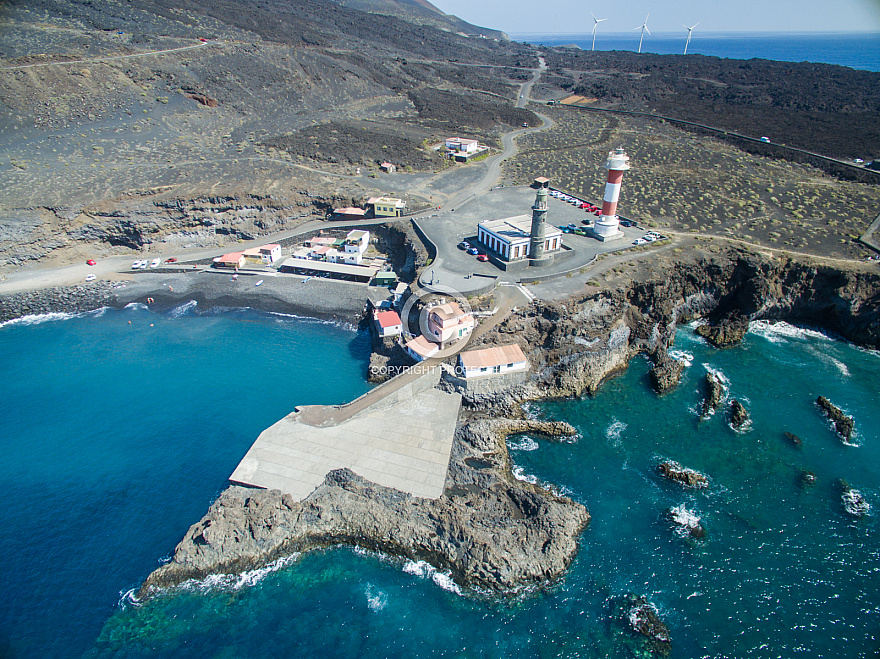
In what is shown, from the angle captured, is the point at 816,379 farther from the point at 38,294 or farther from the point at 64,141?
the point at 64,141

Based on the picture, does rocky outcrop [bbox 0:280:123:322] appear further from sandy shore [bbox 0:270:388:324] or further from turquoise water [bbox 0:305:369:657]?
turquoise water [bbox 0:305:369:657]

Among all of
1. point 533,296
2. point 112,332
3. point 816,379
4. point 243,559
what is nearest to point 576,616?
point 243,559

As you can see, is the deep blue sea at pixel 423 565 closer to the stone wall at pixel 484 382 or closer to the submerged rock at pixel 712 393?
the submerged rock at pixel 712 393

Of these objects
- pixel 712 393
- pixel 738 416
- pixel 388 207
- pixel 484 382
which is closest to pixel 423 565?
pixel 484 382

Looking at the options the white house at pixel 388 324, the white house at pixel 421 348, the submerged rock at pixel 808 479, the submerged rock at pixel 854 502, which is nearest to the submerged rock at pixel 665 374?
the submerged rock at pixel 808 479

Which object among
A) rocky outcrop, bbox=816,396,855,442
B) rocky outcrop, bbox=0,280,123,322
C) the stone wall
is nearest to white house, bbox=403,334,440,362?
the stone wall
